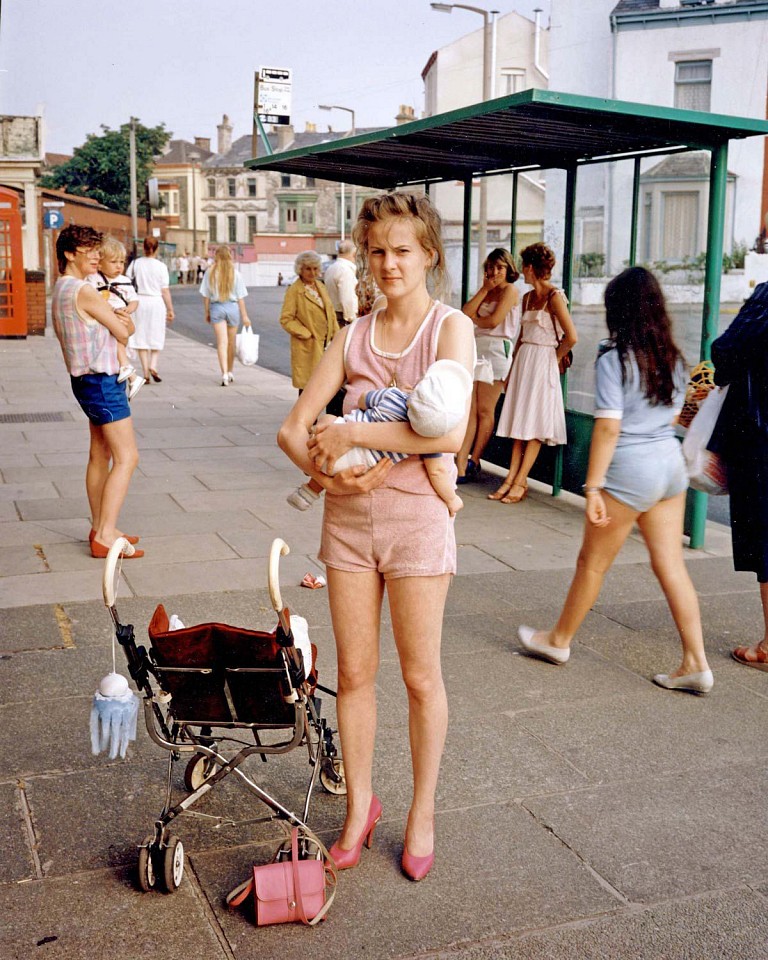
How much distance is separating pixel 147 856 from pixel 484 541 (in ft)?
14.0

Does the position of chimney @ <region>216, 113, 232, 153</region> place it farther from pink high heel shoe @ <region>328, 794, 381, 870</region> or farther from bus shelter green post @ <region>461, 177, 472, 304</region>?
pink high heel shoe @ <region>328, 794, 381, 870</region>

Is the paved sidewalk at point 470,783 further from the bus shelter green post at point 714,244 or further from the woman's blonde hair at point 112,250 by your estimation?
the woman's blonde hair at point 112,250

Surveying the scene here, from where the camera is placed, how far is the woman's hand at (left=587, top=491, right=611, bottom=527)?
4426mm

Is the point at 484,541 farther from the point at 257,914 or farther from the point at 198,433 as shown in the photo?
the point at 198,433

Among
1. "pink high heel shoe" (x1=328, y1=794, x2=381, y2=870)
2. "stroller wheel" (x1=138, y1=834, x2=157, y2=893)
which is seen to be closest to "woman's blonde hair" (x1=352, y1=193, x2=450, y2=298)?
"pink high heel shoe" (x1=328, y1=794, x2=381, y2=870)

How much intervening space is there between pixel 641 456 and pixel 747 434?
1.88 feet

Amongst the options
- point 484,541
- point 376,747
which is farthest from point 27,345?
point 376,747

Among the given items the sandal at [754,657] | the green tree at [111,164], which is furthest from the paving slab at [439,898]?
the green tree at [111,164]

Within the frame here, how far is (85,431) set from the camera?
36.3ft

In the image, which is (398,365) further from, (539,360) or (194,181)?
(194,181)

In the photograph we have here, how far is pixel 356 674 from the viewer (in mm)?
3049

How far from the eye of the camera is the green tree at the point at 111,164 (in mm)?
82375

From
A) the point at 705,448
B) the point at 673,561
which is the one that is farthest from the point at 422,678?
the point at 705,448

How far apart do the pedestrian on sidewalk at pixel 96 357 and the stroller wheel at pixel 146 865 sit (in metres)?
3.50
